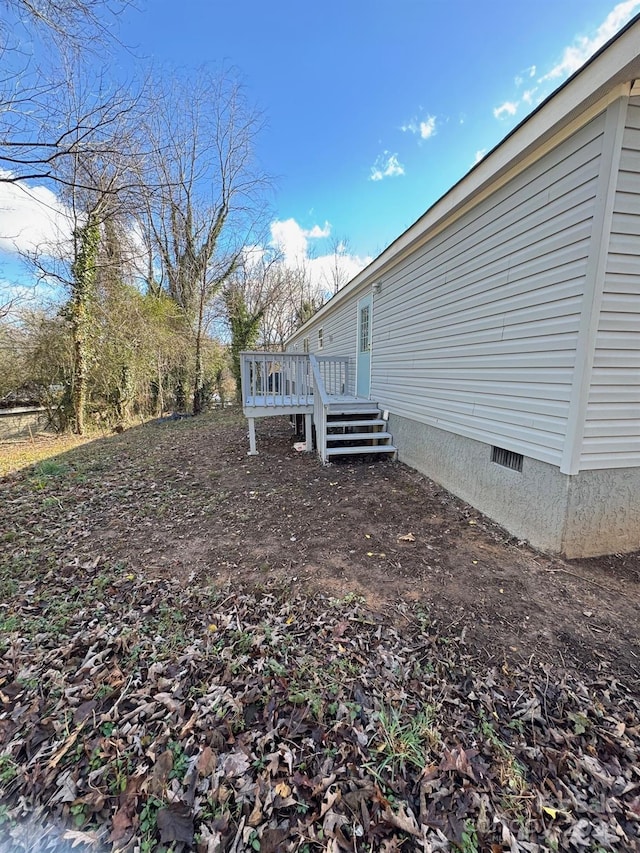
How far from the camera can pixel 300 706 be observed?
5.32 ft

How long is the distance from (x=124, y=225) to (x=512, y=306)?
1044 centimetres

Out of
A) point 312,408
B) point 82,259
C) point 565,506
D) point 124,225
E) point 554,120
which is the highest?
point 124,225

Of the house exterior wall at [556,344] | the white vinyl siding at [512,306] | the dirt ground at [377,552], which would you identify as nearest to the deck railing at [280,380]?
the dirt ground at [377,552]

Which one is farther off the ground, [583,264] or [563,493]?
[583,264]

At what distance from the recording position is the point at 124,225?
9430mm

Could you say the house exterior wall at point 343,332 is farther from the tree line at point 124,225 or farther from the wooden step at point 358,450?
the tree line at point 124,225

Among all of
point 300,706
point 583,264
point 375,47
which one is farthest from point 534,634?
point 375,47

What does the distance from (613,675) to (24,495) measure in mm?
5836

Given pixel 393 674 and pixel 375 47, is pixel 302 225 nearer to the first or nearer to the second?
pixel 375 47

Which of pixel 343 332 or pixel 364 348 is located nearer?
pixel 364 348

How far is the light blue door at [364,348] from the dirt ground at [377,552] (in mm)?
2744

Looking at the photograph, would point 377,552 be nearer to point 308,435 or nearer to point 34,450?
point 308,435

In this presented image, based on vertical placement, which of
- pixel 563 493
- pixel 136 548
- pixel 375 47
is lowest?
pixel 136 548

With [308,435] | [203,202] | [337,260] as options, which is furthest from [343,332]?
[337,260]
